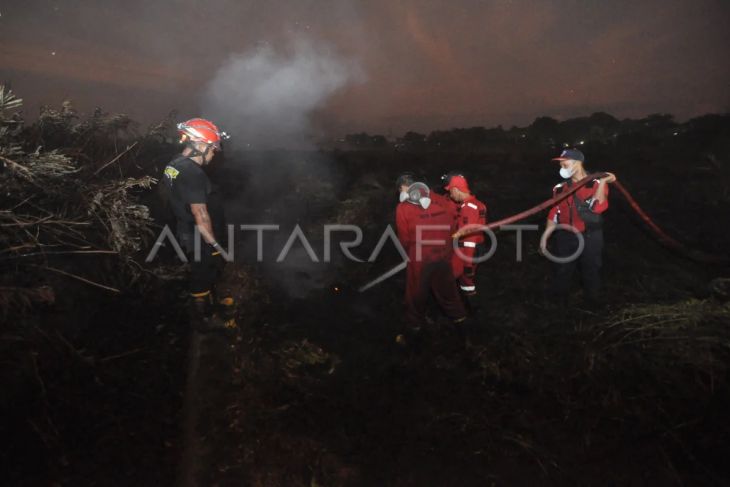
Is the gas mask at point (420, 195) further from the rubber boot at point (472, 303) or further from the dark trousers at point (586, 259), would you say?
the dark trousers at point (586, 259)

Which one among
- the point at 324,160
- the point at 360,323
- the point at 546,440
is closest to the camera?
the point at 546,440

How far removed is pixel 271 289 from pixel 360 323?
1719mm

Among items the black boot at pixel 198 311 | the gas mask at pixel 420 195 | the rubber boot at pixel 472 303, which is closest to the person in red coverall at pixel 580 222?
the rubber boot at pixel 472 303

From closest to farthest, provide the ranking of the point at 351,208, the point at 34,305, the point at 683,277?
the point at 34,305 → the point at 683,277 → the point at 351,208

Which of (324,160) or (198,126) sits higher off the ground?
(324,160)

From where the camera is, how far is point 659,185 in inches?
477

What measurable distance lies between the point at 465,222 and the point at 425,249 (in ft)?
3.34

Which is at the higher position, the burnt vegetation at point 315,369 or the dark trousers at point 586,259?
the dark trousers at point 586,259

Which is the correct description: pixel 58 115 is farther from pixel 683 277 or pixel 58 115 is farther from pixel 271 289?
pixel 683 277

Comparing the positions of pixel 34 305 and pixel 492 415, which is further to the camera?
pixel 34 305

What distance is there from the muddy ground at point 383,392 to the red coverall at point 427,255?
0.47 m

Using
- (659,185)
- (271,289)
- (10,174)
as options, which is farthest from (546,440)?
(659,185)

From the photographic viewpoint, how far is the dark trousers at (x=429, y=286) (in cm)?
445

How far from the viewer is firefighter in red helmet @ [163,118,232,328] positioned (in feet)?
14.6
